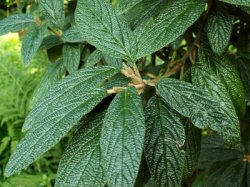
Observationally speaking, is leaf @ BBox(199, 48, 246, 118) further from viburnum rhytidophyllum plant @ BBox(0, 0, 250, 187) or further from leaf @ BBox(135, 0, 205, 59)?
leaf @ BBox(135, 0, 205, 59)

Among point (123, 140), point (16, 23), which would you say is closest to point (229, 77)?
point (123, 140)

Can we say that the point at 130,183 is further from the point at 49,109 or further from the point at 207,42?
the point at 207,42

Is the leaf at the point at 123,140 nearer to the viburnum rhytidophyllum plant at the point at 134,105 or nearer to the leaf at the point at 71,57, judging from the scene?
the viburnum rhytidophyllum plant at the point at 134,105

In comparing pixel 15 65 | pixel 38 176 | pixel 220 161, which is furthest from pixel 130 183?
pixel 15 65

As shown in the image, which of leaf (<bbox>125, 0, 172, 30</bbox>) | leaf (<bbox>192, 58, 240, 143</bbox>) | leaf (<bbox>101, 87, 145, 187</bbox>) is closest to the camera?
leaf (<bbox>101, 87, 145, 187</bbox>)

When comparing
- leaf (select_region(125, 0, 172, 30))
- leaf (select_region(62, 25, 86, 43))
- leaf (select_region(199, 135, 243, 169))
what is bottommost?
leaf (select_region(199, 135, 243, 169))

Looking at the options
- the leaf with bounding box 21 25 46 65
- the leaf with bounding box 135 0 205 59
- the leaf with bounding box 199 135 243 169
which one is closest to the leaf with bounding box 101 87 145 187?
the leaf with bounding box 135 0 205 59

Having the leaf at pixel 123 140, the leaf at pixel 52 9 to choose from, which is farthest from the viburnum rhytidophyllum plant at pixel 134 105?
the leaf at pixel 52 9
